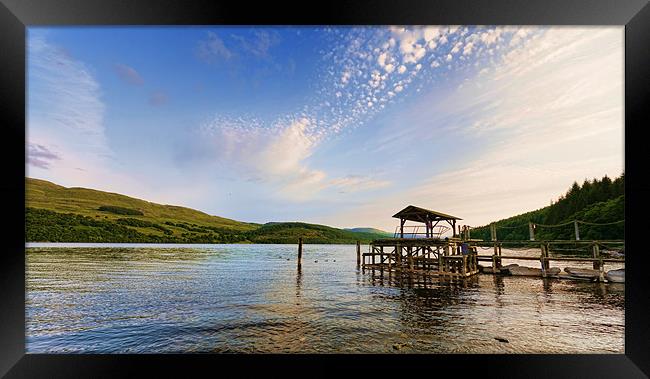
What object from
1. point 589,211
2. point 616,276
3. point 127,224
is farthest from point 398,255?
point 127,224

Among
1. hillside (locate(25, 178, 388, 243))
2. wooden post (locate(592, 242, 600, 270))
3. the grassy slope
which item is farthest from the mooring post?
the grassy slope

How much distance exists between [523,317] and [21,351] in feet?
39.5

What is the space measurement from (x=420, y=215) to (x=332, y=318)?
37.2 feet

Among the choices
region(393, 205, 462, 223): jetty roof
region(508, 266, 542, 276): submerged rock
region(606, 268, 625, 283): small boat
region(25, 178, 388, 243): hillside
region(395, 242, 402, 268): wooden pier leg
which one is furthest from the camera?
region(25, 178, 388, 243): hillside

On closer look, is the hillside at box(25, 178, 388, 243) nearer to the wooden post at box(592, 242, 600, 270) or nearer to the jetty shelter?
the jetty shelter

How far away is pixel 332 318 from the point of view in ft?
33.6

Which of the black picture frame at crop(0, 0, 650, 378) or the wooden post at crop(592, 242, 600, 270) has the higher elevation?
the black picture frame at crop(0, 0, 650, 378)

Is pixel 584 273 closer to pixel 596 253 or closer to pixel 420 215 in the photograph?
pixel 596 253

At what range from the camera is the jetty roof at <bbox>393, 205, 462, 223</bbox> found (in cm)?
1923

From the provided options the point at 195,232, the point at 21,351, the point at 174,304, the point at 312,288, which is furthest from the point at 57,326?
the point at 195,232

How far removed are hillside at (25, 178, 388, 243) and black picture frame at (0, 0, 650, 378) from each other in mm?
70736

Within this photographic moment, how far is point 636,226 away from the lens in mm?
4195

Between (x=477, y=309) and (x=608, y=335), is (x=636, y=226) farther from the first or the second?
(x=477, y=309)
